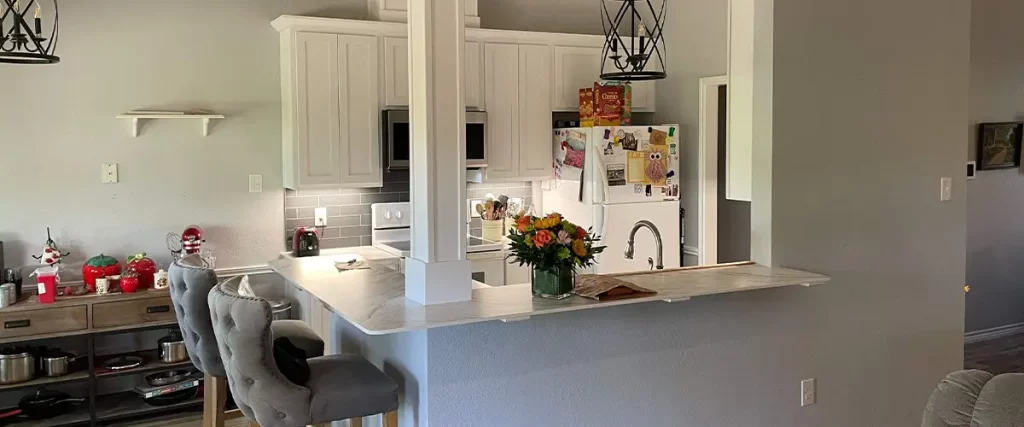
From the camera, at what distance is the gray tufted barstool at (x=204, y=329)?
3.11m

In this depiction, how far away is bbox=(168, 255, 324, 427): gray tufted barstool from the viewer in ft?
10.2

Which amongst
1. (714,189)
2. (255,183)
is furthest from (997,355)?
(255,183)

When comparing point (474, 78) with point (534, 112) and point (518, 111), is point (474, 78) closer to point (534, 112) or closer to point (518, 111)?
point (518, 111)

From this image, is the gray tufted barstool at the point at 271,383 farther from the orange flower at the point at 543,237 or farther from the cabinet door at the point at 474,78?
the cabinet door at the point at 474,78

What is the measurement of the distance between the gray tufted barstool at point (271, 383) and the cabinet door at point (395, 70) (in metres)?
2.29

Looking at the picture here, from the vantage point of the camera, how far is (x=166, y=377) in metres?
4.57

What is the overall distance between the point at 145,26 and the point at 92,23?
0.26m

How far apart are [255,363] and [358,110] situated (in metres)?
2.50

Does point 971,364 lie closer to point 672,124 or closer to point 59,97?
point 672,124

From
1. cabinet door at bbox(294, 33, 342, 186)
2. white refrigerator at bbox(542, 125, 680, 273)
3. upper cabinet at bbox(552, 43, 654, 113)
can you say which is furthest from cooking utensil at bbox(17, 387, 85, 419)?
upper cabinet at bbox(552, 43, 654, 113)

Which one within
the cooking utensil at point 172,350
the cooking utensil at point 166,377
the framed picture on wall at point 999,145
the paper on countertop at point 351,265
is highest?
the framed picture on wall at point 999,145

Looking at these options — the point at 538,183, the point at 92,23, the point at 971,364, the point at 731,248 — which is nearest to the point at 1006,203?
the point at 971,364

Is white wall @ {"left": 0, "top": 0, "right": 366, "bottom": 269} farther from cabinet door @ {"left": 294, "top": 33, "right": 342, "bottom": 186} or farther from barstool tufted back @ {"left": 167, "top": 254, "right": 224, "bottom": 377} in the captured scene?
barstool tufted back @ {"left": 167, "top": 254, "right": 224, "bottom": 377}

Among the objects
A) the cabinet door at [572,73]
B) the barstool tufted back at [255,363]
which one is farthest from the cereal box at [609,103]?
the barstool tufted back at [255,363]
